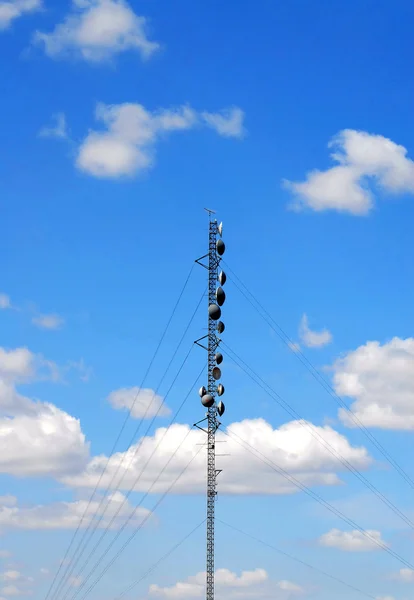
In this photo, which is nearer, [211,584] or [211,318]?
[211,584]

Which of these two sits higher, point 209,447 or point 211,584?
point 209,447

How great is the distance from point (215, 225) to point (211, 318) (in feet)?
39.0

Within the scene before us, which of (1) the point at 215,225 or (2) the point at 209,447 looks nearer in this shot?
(2) the point at 209,447

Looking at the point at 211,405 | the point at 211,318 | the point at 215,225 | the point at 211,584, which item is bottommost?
the point at 211,584

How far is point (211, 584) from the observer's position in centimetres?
11200

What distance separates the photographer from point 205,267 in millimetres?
120625

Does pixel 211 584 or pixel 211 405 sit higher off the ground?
pixel 211 405

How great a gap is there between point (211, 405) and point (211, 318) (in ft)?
35.6

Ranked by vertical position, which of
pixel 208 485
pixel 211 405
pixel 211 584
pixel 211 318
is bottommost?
pixel 211 584

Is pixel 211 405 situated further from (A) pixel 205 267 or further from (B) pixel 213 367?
(A) pixel 205 267

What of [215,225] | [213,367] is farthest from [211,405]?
[215,225]

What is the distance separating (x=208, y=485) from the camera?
114188mm

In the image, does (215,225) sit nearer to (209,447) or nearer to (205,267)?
(205,267)

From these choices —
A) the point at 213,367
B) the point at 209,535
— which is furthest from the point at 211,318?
the point at 209,535
